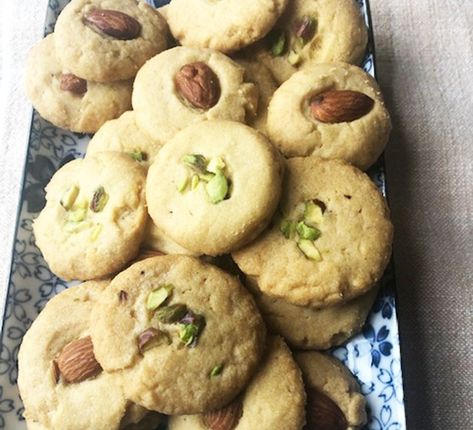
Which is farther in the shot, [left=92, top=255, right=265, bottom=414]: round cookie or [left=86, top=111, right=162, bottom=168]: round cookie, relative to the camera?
[left=86, top=111, right=162, bottom=168]: round cookie

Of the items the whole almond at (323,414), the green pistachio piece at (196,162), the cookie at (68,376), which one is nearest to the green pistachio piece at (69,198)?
the cookie at (68,376)

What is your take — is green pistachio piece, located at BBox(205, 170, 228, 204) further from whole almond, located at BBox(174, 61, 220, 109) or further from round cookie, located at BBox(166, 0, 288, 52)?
round cookie, located at BBox(166, 0, 288, 52)

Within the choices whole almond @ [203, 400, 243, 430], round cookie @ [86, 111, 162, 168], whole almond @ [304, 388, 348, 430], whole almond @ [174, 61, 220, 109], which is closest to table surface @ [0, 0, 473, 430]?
whole almond @ [304, 388, 348, 430]

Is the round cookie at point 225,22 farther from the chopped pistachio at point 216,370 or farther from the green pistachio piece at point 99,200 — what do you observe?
the chopped pistachio at point 216,370

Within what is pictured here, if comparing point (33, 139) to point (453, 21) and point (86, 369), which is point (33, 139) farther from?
point (453, 21)

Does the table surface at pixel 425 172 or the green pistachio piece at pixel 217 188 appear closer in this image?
the green pistachio piece at pixel 217 188

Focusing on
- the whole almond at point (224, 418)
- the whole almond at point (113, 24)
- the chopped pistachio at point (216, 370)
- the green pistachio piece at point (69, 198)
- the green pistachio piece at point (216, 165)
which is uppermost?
the whole almond at point (113, 24)

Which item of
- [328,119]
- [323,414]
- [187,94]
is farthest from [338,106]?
[323,414]
